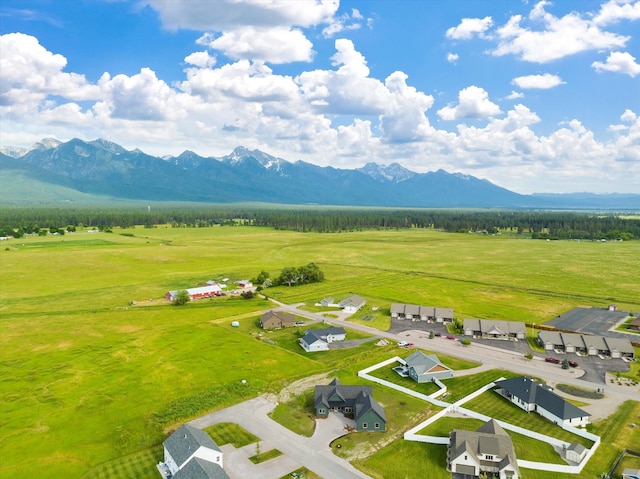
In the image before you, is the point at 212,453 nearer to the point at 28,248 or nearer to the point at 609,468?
the point at 609,468

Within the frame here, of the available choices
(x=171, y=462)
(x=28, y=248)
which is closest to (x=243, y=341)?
(x=171, y=462)

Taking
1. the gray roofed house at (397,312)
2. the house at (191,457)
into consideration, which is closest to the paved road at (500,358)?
the gray roofed house at (397,312)

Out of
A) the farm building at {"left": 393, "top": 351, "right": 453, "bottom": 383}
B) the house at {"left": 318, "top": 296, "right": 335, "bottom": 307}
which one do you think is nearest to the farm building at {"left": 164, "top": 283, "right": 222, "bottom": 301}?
the house at {"left": 318, "top": 296, "right": 335, "bottom": 307}

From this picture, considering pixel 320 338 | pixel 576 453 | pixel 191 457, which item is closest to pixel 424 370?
pixel 320 338

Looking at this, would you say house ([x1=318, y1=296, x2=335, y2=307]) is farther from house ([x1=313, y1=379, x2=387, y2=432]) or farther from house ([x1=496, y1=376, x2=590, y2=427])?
house ([x1=496, y1=376, x2=590, y2=427])

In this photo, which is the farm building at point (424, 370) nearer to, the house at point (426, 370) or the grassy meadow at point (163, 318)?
the house at point (426, 370)

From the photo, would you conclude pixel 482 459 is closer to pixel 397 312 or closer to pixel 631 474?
pixel 631 474

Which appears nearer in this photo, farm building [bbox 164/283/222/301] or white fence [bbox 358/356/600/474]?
white fence [bbox 358/356/600/474]

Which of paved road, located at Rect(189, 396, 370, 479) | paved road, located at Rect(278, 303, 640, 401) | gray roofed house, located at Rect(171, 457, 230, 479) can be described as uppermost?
gray roofed house, located at Rect(171, 457, 230, 479)
